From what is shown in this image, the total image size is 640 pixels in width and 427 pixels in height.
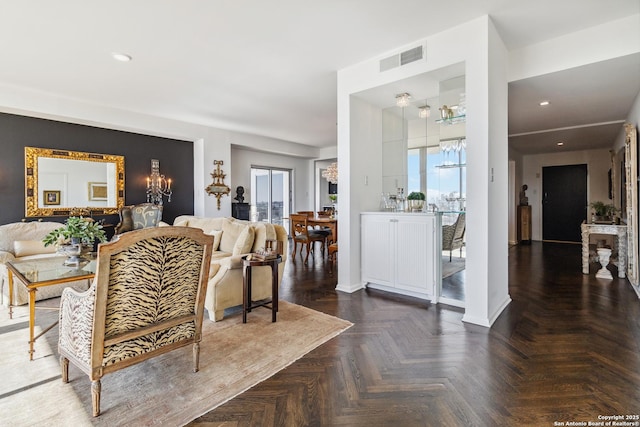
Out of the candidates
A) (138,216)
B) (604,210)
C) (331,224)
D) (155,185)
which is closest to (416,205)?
(331,224)

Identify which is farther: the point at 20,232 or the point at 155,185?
the point at 155,185

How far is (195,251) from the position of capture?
1.93 metres

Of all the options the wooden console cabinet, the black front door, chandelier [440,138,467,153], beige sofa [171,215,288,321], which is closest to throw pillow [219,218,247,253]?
beige sofa [171,215,288,321]

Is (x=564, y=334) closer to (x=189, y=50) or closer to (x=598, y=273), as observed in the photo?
(x=598, y=273)

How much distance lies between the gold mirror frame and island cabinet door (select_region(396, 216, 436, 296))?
16.4ft

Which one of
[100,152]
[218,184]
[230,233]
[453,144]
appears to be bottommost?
[230,233]

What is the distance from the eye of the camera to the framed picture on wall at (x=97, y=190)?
5.46 meters

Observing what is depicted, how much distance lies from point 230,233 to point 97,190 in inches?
120

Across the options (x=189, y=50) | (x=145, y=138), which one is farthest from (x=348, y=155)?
(x=145, y=138)

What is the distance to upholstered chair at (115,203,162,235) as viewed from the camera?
5.45 m

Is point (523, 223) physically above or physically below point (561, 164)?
below

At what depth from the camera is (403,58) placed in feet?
11.0

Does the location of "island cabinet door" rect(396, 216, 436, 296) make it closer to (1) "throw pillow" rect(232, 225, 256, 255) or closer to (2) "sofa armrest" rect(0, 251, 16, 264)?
(1) "throw pillow" rect(232, 225, 256, 255)

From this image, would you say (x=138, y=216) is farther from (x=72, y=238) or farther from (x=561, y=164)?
(x=561, y=164)
